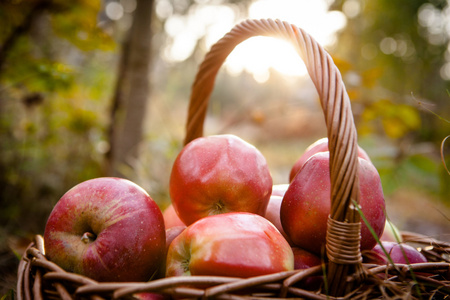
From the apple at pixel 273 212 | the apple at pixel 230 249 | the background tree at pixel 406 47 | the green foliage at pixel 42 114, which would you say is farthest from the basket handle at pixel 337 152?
the background tree at pixel 406 47

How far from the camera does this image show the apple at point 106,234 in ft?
2.67

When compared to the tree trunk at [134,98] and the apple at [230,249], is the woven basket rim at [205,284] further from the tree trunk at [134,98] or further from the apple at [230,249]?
the tree trunk at [134,98]

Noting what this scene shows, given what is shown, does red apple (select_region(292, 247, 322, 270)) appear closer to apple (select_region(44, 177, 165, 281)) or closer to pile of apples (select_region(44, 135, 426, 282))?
pile of apples (select_region(44, 135, 426, 282))

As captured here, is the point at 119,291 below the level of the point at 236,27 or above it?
below

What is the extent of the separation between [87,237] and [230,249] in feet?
1.28

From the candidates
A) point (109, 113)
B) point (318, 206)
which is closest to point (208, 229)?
point (318, 206)

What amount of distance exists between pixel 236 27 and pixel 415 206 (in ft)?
17.4

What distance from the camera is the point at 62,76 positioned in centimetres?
154

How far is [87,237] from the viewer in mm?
833

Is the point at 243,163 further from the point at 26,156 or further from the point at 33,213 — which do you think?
the point at 26,156

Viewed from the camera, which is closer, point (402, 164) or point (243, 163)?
point (243, 163)

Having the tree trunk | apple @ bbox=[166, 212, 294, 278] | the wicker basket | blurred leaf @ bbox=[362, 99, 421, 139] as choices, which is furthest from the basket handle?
the tree trunk

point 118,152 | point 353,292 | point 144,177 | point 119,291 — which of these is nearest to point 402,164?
point 353,292

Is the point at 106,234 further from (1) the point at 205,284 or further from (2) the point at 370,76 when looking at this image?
(2) the point at 370,76
